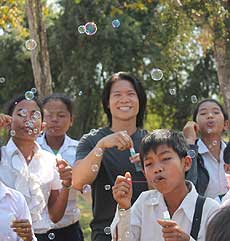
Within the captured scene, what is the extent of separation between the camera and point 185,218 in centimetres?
261

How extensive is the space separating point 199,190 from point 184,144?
687 mm

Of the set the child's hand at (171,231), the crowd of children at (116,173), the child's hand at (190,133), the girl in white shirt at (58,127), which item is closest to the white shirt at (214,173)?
the crowd of children at (116,173)

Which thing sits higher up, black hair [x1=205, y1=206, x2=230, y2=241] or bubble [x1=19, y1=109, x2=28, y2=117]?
bubble [x1=19, y1=109, x2=28, y2=117]

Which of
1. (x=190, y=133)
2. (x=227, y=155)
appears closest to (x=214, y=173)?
(x=227, y=155)

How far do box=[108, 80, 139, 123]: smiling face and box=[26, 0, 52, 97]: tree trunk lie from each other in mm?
5423

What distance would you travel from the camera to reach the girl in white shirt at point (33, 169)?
10.6 ft

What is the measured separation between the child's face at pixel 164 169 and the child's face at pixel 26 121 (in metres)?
0.81

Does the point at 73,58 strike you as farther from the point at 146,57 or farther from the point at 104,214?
the point at 104,214

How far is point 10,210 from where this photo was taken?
2.83 meters

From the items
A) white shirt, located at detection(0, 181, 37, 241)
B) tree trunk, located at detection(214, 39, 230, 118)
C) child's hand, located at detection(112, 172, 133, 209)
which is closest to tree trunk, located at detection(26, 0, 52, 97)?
tree trunk, located at detection(214, 39, 230, 118)

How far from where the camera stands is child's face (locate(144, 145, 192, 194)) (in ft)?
8.63

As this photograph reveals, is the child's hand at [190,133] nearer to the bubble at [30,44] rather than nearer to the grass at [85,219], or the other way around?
the bubble at [30,44]

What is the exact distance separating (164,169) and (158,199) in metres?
0.14

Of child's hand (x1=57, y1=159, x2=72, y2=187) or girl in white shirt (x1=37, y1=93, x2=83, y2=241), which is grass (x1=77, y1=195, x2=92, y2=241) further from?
child's hand (x1=57, y1=159, x2=72, y2=187)
